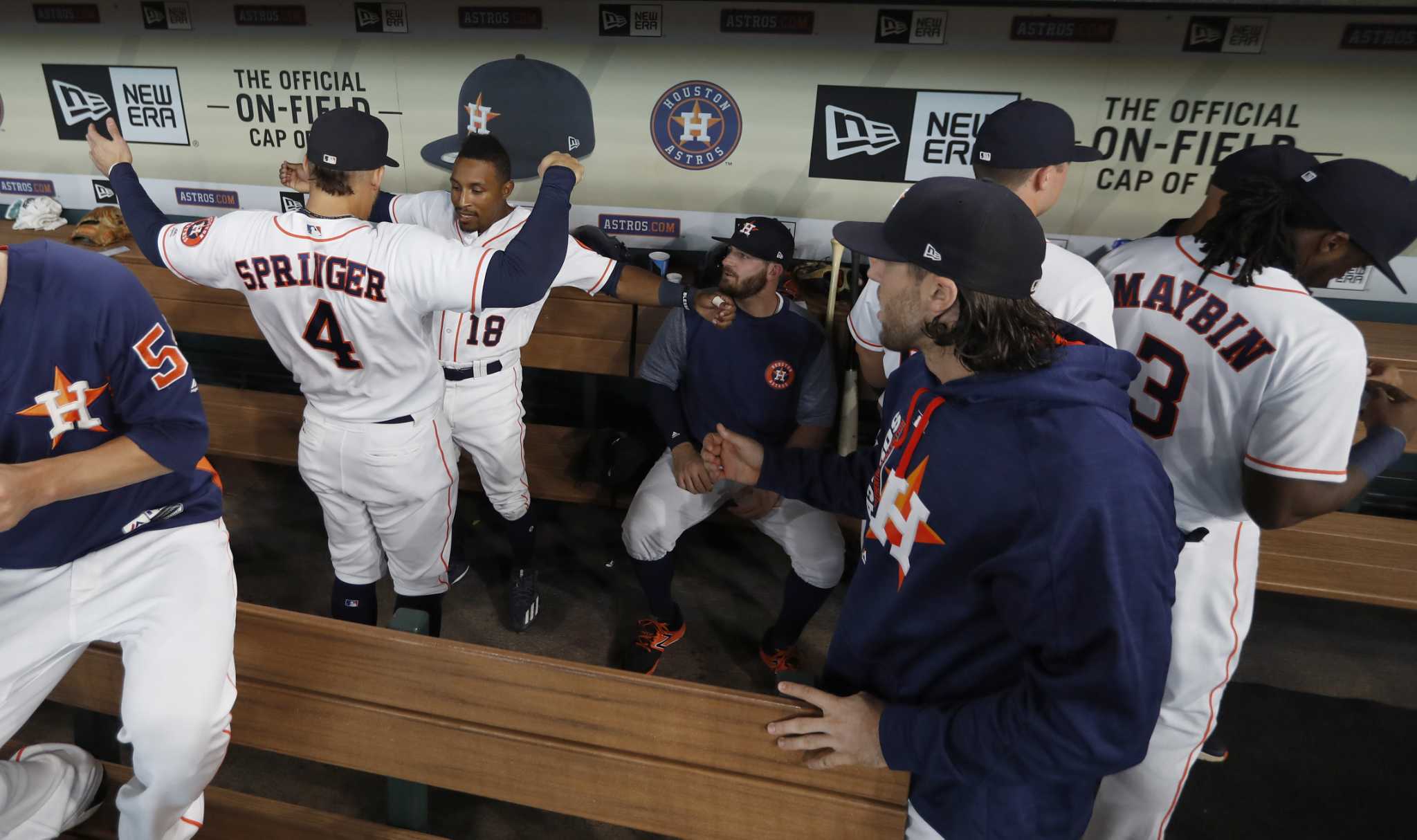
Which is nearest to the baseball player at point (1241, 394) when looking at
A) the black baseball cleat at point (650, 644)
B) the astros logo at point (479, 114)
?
the black baseball cleat at point (650, 644)

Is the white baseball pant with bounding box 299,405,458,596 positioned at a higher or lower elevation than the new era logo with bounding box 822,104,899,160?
lower

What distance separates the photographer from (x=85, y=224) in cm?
360

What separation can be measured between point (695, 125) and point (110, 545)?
2.52 meters

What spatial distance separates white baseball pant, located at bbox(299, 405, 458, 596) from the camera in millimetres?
2123

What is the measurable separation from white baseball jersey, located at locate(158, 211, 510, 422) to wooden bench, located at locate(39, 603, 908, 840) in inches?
29.1

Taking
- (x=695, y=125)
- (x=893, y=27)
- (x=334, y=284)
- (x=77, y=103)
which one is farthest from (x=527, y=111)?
(x=77, y=103)

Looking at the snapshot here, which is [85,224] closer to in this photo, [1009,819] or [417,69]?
[417,69]

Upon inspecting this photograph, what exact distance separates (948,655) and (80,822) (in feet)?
4.91

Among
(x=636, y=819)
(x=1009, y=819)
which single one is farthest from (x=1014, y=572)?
(x=636, y=819)

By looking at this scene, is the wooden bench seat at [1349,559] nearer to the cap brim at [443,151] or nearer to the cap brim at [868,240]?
the cap brim at [868,240]

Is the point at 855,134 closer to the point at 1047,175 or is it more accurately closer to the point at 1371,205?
the point at 1047,175

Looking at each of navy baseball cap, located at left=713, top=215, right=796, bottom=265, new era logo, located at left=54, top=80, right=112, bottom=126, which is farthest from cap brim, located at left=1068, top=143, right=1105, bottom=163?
new era logo, located at left=54, top=80, right=112, bottom=126

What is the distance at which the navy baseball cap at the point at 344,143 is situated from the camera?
185 centimetres

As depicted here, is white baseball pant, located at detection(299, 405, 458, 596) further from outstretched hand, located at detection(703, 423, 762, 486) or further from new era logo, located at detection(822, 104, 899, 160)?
new era logo, located at detection(822, 104, 899, 160)
